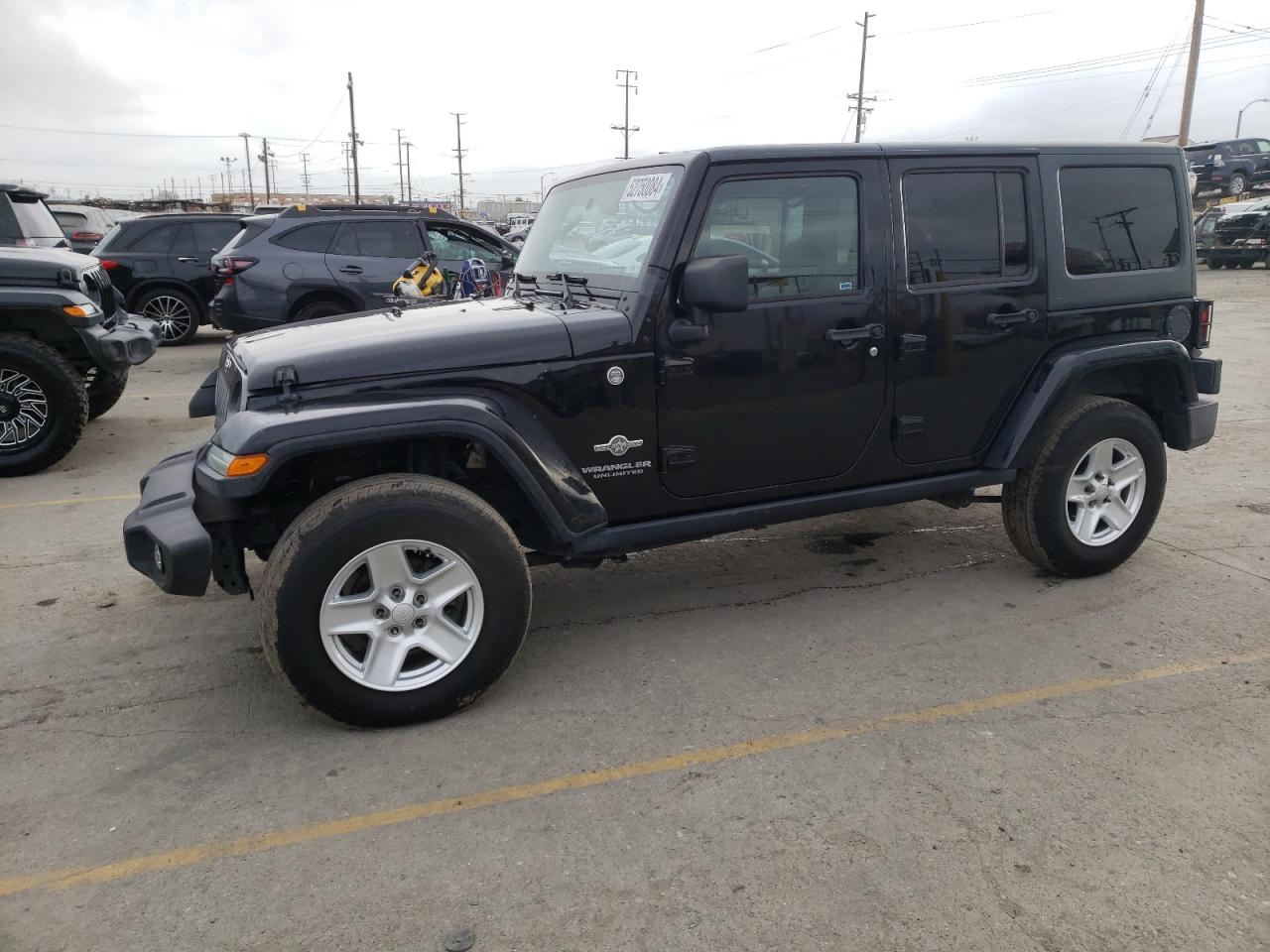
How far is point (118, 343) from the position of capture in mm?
6797

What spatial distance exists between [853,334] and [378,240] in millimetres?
8149

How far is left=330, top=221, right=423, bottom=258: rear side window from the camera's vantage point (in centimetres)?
1069

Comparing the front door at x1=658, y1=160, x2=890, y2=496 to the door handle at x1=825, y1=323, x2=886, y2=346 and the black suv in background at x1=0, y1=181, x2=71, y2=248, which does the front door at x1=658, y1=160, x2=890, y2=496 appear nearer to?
the door handle at x1=825, y1=323, x2=886, y2=346

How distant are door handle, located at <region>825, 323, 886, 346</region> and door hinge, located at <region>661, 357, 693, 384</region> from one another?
622 millimetres

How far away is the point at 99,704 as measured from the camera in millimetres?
3469

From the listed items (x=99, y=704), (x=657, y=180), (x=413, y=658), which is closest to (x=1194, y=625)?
(x=657, y=180)

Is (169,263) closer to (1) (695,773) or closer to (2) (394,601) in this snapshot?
(2) (394,601)

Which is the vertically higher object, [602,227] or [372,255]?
[372,255]

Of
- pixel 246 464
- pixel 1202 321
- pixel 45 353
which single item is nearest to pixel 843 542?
pixel 1202 321

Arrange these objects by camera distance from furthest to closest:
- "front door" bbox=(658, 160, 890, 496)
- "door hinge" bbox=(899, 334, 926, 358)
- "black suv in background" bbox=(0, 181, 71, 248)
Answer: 1. "black suv in background" bbox=(0, 181, 71, 248)
2. "door hinge" bbox=(899, 334, 926, 358)
3. "front door" bbox=(658, 160, 890, 496)

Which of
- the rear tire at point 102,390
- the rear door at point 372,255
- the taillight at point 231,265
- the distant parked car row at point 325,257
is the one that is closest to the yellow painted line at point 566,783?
the rear tire at point 102,390

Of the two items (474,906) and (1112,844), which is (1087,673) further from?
(474,906)

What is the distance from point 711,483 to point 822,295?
86 cm

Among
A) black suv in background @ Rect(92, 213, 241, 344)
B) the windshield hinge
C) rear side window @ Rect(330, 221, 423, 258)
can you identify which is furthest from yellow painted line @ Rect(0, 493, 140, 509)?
black suv in background @ Rect(92, 213, 241, 344)
